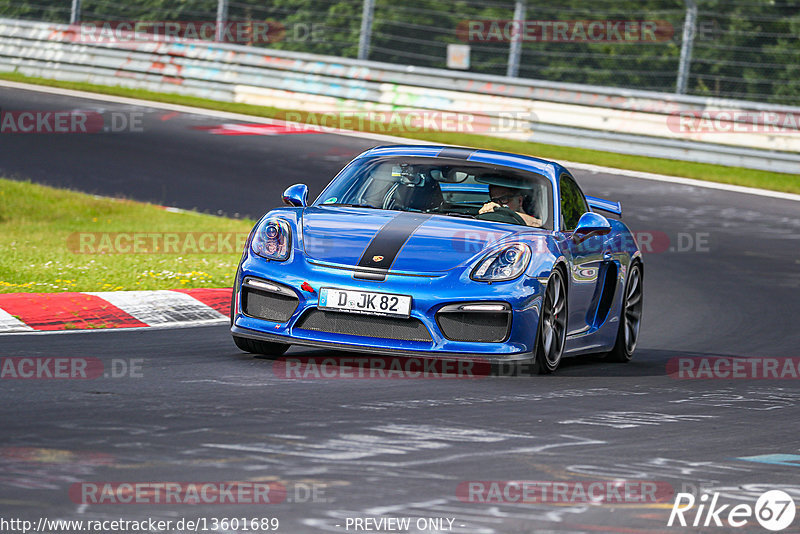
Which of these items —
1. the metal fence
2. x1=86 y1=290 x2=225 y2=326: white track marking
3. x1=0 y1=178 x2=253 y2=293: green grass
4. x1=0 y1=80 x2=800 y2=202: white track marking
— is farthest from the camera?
the metal fence

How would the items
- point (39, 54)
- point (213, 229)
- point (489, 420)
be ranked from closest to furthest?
point (489, 420) → point (213, 229) → point (39, 54)

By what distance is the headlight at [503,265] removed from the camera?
7270mm

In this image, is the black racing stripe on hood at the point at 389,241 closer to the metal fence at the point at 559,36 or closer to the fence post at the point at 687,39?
the metal fence at the point at 559,36

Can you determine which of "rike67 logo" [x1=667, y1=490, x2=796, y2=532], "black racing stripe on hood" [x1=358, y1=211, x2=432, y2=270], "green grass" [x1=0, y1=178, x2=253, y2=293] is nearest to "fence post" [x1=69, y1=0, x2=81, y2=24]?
"green grass" [x1=0, y1=178, x2=253, y2=293]

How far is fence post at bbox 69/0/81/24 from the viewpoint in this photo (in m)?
25.0

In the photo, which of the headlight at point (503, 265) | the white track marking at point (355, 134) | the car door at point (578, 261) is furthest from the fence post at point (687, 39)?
the headlight at point (503, 265)

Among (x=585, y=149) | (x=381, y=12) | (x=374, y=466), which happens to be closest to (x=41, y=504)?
(x=374, y=466)

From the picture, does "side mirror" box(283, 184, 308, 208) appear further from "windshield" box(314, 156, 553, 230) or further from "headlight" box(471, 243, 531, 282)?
"headlight" box(471, 243, 531, 282)

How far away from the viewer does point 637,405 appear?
693 cm

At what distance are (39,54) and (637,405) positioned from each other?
20.0 meters

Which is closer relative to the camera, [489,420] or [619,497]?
[619,497]

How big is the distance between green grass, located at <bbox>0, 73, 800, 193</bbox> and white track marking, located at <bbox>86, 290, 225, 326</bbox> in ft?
36.1

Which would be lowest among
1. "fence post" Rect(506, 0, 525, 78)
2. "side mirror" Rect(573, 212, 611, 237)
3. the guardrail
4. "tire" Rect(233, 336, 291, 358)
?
"tire" Rect(233, 336, 291, 358)

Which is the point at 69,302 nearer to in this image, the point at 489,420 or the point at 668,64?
the point at 489,420
